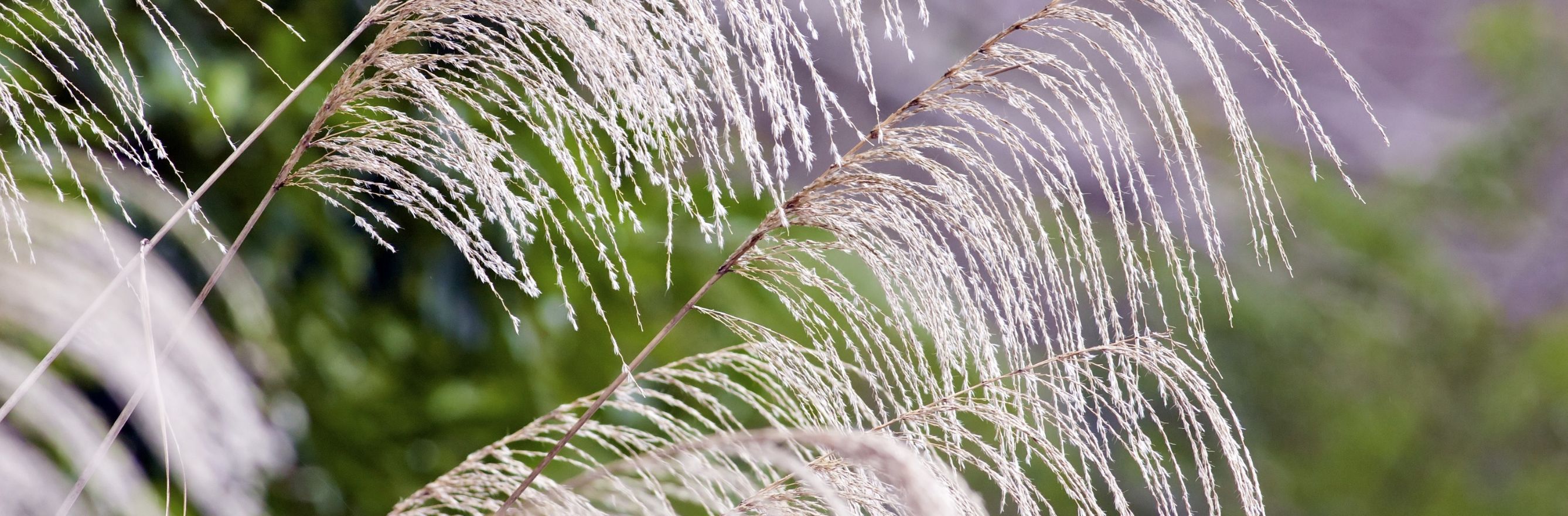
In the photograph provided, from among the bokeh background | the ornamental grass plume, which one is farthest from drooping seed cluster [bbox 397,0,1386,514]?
the bokeh background

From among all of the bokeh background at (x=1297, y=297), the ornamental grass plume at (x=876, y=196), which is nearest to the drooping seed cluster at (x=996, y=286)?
the ornamental grass plume at (x=876, y=196)

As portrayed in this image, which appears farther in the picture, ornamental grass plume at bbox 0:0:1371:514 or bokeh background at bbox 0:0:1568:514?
bokeh background at bbox 0:0:1568:514

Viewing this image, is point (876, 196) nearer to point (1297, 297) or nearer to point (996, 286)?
point (996, 286)

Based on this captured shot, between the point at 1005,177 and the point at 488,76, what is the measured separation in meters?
0.33

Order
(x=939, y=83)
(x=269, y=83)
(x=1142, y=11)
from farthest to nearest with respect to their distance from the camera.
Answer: (x=1142, y=11), (x=269, y=83), (x=939, y=83)

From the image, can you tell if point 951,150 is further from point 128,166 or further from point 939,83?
point 128,166

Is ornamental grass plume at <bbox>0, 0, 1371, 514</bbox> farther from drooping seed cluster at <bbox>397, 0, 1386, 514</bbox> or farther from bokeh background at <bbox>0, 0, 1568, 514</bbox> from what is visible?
bokeh background at <bbox>0, 0, 1568, 514</bbox>

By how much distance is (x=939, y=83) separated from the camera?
0.73 metres

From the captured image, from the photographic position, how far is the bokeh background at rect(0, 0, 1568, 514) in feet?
4.54

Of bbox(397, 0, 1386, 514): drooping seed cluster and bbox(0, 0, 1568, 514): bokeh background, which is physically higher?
bbox(0, 0, 1568, 514): bokeh background

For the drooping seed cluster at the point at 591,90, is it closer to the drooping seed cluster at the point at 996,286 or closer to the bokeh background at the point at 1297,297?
the drooping seed cluster at the point at 996,286

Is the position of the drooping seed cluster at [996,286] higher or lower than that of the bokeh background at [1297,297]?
lower

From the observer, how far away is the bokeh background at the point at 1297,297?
54.4 inches

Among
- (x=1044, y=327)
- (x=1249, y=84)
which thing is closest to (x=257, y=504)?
(x=1044, y=327)
